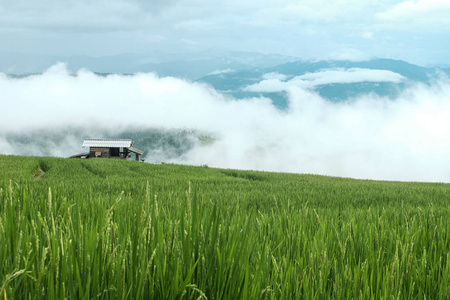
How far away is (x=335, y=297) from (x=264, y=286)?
400 millimetres

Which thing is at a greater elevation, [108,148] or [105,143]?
[105,143]

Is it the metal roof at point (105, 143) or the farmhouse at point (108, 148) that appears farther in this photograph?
the metal roof at point (105, 143)

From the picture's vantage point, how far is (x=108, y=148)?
45.2 m

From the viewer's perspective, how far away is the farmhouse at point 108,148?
44.5 meters

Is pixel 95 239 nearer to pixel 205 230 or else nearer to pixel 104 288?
pixel 104 288

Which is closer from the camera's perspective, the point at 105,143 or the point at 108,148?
the point at 108,148

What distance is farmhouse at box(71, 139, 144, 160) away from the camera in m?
44.5

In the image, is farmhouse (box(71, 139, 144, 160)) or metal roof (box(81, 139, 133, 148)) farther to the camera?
metal roof (box(81, 139, 133, 148))

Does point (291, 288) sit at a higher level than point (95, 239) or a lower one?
lower

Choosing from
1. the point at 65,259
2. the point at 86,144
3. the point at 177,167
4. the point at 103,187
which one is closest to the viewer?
the point at 65,259

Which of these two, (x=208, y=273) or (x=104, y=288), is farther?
(x=208, y=273)

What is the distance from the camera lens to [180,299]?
1376mm

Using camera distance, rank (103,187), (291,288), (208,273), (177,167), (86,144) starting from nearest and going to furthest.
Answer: (208,273)
(291,288)
(103,187)
(177,167)
(86,144)

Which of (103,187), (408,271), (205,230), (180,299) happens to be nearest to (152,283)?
(180,299)
